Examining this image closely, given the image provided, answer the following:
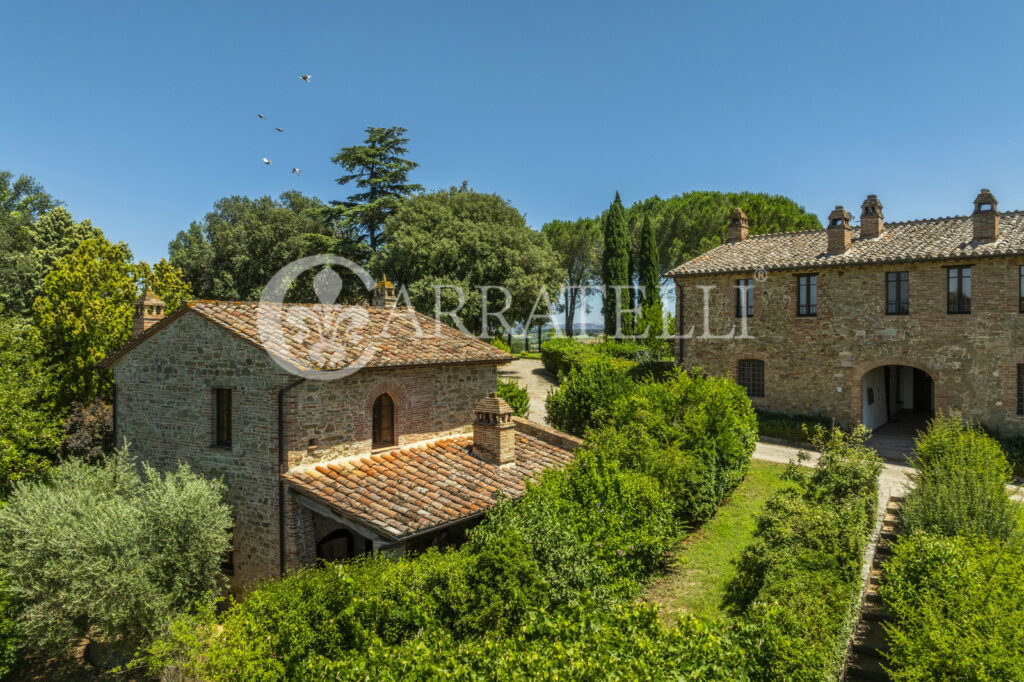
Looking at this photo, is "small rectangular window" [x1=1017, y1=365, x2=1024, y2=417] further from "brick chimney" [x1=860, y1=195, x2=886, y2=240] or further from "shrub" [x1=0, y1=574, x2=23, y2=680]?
"shrub" [x1=0, y1=574, x2=23, y2=680]

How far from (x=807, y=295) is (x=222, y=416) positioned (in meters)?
20.2

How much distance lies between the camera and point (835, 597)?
7332mm

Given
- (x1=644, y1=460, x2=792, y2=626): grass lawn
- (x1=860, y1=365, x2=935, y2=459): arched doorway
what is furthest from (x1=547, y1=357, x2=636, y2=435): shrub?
(x1=860, y1=365, x2=935, y2=459): arched doorway

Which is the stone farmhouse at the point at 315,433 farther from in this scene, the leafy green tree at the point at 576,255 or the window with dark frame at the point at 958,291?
the leafy green tree at the point at 576,255

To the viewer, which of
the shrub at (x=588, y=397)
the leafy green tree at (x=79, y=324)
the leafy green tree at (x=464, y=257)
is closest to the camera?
the shrub at (x=588, y=397)

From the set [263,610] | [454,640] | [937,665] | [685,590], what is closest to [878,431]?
[685,590]

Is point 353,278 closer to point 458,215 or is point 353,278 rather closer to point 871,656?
point 458,215

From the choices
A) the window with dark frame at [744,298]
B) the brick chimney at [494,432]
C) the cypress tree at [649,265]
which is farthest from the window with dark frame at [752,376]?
the cypress tree at [649,265]

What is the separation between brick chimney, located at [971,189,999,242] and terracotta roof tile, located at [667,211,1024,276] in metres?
0.23

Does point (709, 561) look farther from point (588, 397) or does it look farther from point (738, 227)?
point (738, 227)

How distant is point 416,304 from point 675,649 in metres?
26.1

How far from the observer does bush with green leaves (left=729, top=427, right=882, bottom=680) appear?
18.9ft

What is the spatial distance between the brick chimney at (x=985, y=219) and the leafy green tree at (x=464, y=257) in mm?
19295

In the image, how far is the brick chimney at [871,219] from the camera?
22.4 meters
